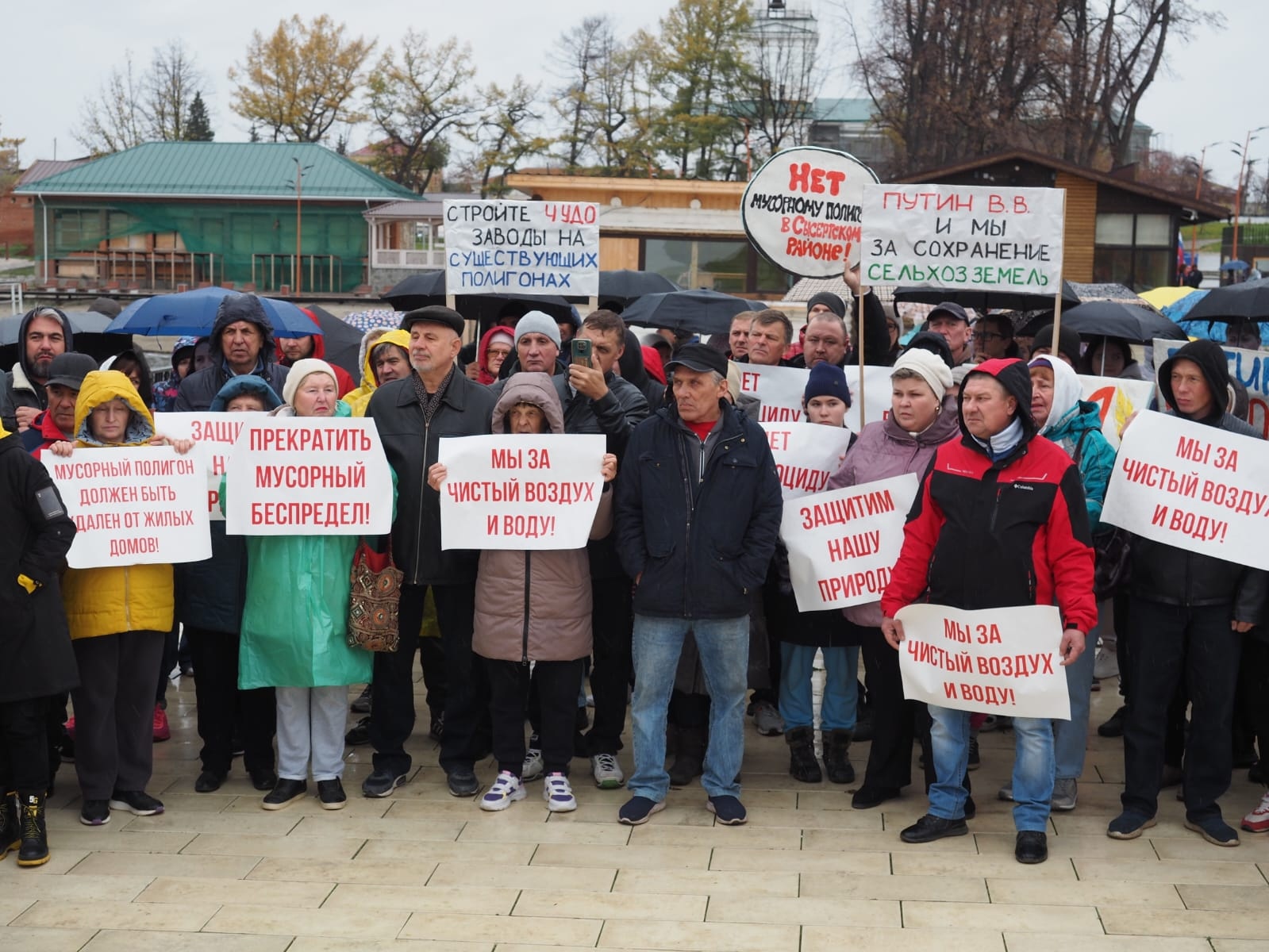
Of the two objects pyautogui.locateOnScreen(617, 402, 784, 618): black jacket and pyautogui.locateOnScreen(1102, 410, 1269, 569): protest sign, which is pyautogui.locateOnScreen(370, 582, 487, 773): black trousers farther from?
pyautogui.locateOnScreen(1102, 410, 1269, 569): protest sign

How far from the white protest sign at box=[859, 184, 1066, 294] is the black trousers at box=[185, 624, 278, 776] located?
4.15 meters

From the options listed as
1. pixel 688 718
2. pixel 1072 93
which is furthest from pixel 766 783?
pixel 1072 93

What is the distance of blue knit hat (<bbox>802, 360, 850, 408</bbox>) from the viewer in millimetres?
7402

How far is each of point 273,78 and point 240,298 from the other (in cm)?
7338

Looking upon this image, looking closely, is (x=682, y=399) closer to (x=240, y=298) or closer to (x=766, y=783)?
(x=766, y=783)

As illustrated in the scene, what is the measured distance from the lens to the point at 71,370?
22.7 ft

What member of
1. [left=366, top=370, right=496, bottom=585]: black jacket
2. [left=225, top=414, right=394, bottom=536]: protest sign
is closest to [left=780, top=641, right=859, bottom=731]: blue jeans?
[left=366, top=370, right=496, bottom=585]: black jacket

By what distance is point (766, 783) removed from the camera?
704 cm

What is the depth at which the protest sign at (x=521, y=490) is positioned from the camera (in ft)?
21.5

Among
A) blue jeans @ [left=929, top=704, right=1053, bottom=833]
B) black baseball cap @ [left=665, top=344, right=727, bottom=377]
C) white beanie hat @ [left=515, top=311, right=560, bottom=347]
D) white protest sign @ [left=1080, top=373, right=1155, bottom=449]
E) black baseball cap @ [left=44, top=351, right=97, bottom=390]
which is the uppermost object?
white beanie hat @ [left=515, top=311, right=560, bottom=347]

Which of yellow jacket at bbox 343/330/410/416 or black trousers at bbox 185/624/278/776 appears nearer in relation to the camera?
black trousers at bbox 185/624/278/776

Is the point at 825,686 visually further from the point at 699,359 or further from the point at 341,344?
the point at 341,344

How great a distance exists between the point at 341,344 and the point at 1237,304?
731 centimetres

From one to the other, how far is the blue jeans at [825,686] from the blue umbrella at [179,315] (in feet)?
16.5
